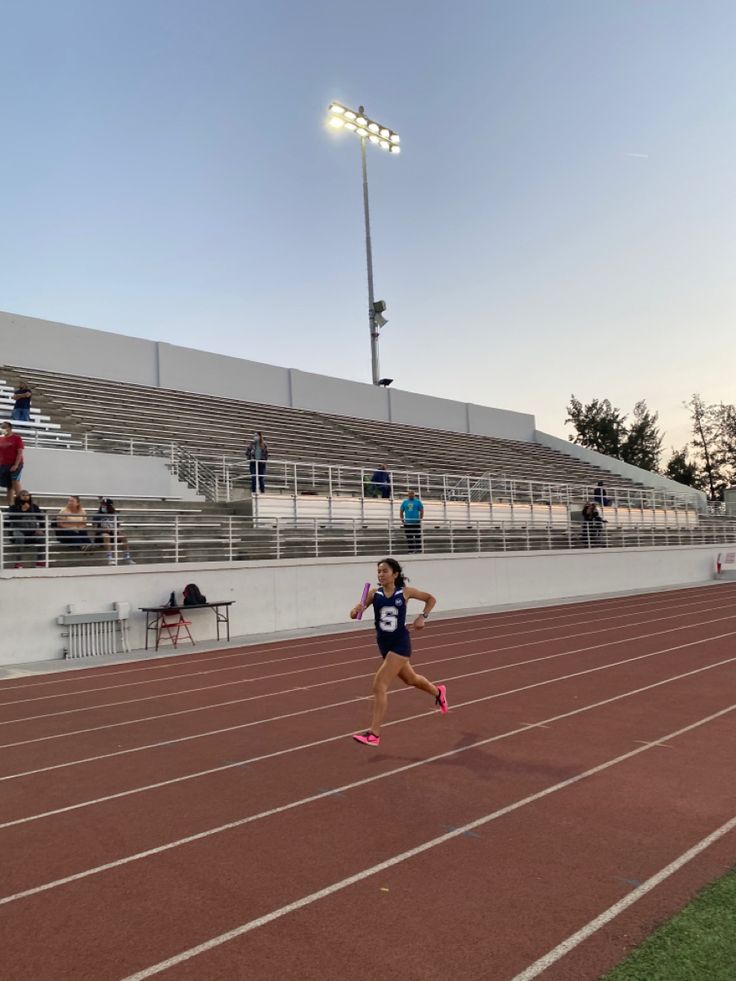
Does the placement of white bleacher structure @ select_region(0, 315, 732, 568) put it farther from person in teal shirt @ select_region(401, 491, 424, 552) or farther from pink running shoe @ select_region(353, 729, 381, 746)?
pink running shoe @ select_region(353, 729, 381, 746)

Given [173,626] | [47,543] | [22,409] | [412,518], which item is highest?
[22,409]

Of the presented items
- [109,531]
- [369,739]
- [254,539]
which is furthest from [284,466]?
[369,739]

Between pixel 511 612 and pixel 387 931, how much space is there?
1633 cm

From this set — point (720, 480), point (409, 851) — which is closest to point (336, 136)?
point (409, 851)

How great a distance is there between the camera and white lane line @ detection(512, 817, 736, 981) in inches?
122

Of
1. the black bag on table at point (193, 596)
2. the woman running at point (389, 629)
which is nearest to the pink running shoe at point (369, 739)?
the woman running at point (389, 629)

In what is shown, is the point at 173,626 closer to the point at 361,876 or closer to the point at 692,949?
the point at 361,876

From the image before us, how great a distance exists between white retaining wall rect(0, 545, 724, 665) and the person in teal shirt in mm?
533

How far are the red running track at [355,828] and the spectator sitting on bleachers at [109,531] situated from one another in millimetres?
4319

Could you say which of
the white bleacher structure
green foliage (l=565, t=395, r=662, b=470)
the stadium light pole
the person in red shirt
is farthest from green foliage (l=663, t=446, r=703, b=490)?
the person in red shirt

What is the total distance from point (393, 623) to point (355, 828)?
2198 millimetres

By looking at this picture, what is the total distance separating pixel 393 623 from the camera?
666 centimetres

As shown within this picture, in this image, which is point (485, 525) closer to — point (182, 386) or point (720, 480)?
point (182, 386)

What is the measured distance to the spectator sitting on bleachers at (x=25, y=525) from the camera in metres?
12.6
